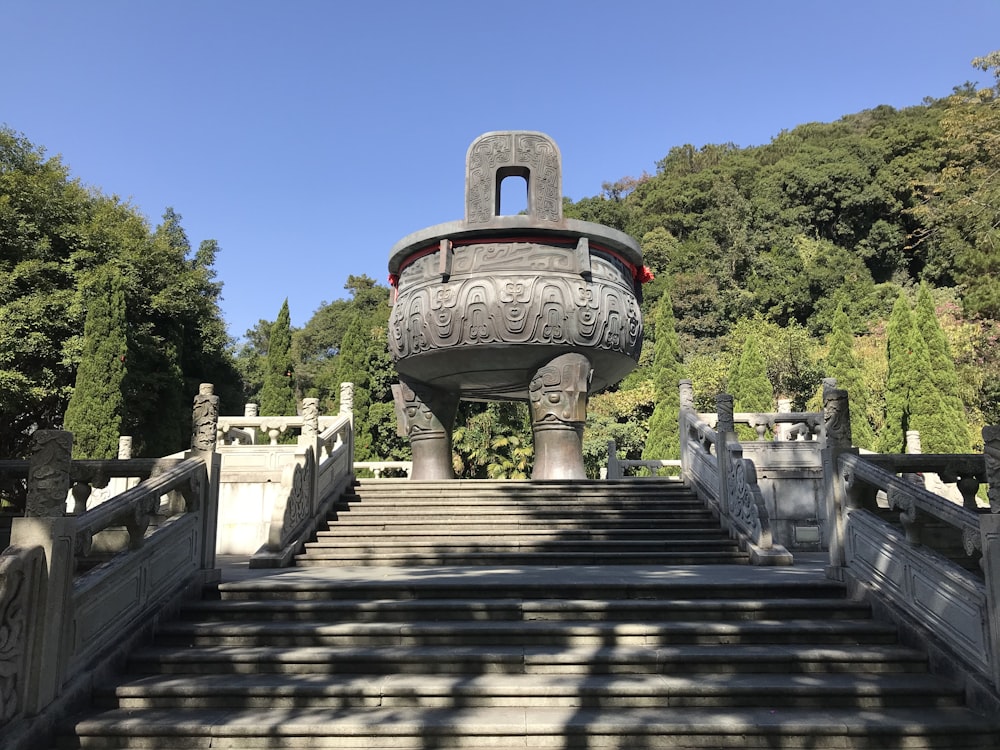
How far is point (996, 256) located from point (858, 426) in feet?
18.6

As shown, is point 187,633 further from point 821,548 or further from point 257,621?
point 821,548

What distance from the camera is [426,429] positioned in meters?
10.2

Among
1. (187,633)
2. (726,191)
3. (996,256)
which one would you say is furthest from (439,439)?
(726,191)

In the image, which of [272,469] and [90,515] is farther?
[272,469]

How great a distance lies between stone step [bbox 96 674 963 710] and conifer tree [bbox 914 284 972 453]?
A: 16.9m

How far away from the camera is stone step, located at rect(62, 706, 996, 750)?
10.5 feet

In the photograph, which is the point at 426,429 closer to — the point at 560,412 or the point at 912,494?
the point at 560,412

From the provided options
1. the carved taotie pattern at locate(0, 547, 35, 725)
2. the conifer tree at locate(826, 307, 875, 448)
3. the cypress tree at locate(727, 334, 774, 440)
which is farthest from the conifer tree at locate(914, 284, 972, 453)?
the carved taotie pattern at locate(0, 547, 35, 725)

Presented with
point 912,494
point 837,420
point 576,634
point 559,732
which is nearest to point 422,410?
point 837,420

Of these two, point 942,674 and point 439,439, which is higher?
point 439,439

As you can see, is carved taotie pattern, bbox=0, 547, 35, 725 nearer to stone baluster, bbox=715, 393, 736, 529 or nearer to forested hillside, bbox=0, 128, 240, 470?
stone baluster, bbox=715, 393, 736, 529

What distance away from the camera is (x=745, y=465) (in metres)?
7.07

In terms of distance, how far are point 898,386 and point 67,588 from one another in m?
21.2

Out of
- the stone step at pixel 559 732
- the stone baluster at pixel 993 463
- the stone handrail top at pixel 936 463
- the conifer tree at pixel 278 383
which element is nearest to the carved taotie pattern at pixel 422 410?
the stone handrail top at pixel 936 463
